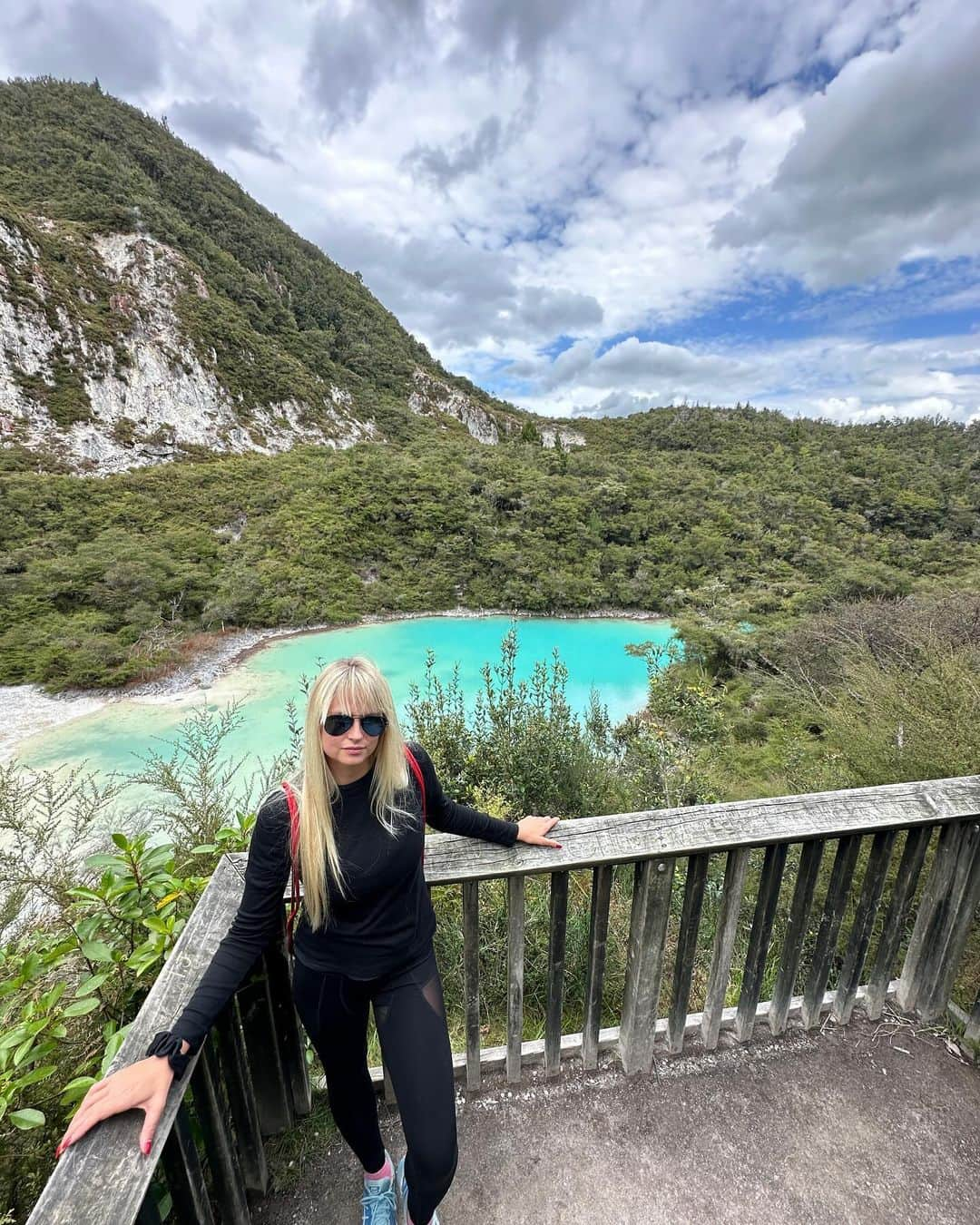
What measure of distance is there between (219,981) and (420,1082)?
498mm

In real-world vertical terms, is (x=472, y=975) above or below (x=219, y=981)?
below

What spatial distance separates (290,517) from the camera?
2186 cm

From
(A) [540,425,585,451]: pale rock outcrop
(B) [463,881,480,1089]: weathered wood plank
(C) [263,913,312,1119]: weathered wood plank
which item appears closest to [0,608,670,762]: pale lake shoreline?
(C) [263,913,312,1119]: weathered wood plank

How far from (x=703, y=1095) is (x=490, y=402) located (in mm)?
67079

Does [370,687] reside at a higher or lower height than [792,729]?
higher

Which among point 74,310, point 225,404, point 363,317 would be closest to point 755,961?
point 225,404

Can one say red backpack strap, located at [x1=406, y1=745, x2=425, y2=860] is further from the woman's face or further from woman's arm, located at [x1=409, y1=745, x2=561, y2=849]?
the woman's face

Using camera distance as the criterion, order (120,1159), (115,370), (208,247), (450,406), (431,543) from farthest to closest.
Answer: (450,406) < (208,247) < (115,370) < (431,543) < (120,1159)

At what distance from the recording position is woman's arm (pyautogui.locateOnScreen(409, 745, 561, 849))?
121 centimetres

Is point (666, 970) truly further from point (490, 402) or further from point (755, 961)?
point (490, 402)

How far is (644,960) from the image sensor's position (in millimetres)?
1389

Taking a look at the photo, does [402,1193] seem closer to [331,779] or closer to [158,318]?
[331,779]

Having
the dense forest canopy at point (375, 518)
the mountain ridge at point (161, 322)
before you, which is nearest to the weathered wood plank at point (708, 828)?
the dense forest canopy at point (375, 518)

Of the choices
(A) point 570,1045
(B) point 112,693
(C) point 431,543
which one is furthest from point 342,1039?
(C) point 431,543
